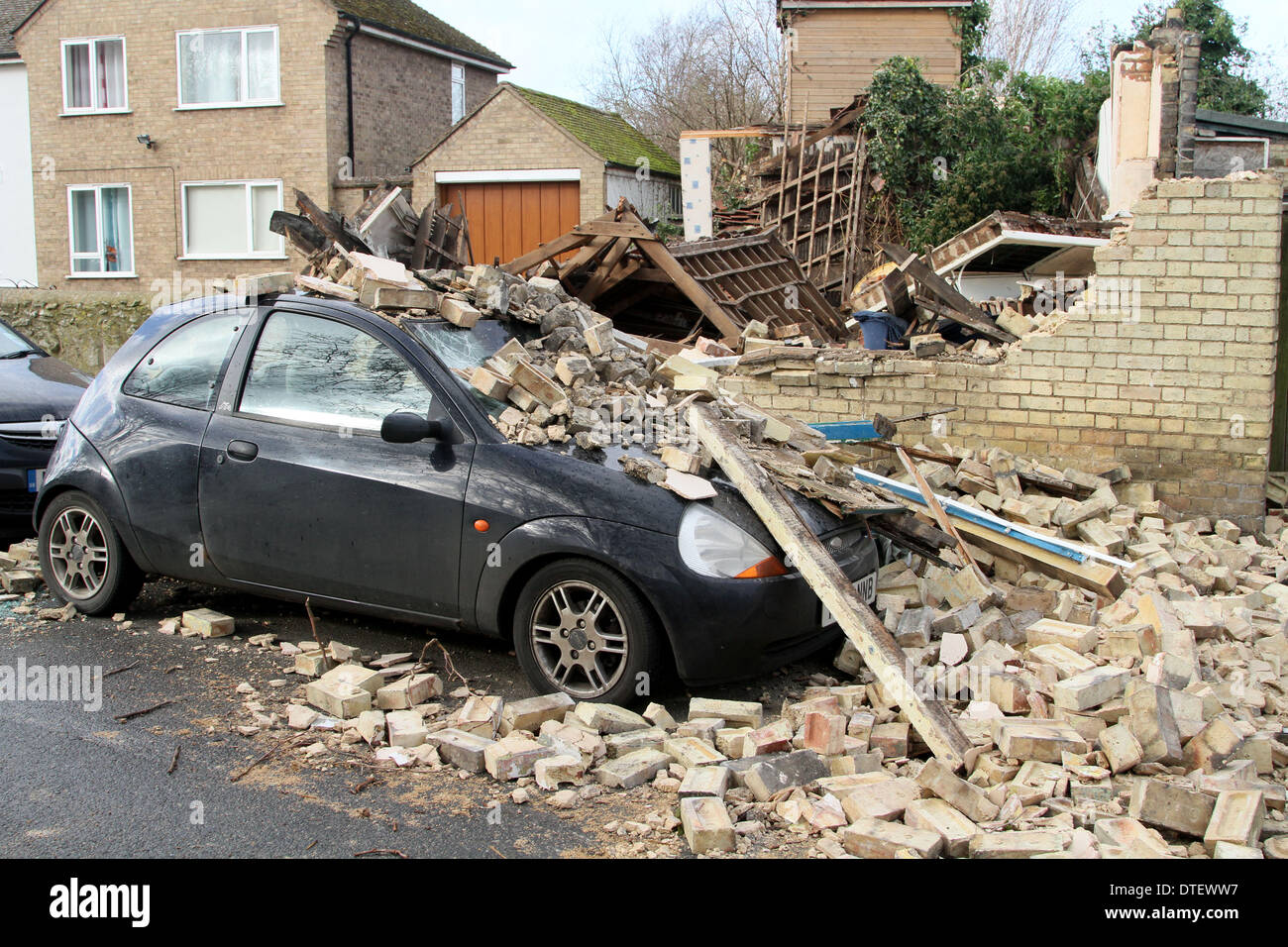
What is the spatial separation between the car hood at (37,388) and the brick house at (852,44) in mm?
16618

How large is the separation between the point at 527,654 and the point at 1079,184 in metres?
16.3

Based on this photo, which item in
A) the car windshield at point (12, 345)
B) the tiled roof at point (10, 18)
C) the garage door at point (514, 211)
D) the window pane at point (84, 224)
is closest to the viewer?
the car windshield at point (12, 345)

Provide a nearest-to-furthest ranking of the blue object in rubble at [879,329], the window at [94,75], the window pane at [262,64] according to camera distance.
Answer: the blue object in rubble at [879,329] < the window pane at [262,64] < the window at [94,75]

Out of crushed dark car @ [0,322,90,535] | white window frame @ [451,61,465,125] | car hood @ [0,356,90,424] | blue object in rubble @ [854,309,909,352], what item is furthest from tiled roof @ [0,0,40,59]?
blue object in rubble @ [854,309,909,352]

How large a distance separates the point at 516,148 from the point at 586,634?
1680 cm

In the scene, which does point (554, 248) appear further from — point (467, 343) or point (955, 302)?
point (467, 343)

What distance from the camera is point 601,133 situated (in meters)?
21.2

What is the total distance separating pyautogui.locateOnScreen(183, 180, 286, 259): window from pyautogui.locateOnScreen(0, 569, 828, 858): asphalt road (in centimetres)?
1844

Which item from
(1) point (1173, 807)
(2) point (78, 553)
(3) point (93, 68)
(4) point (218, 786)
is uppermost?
(3) point (93, 68)

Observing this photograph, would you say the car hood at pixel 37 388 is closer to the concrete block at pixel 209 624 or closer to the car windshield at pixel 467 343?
the concrete block at pixel 209 624

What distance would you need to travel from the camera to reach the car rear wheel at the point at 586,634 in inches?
182

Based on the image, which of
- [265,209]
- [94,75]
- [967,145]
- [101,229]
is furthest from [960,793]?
[94,75]

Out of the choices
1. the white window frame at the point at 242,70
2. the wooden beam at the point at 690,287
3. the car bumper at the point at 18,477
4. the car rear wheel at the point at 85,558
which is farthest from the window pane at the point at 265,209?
the car rear wheel at the point at 85,558

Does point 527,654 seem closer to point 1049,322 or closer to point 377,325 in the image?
point 377,325
